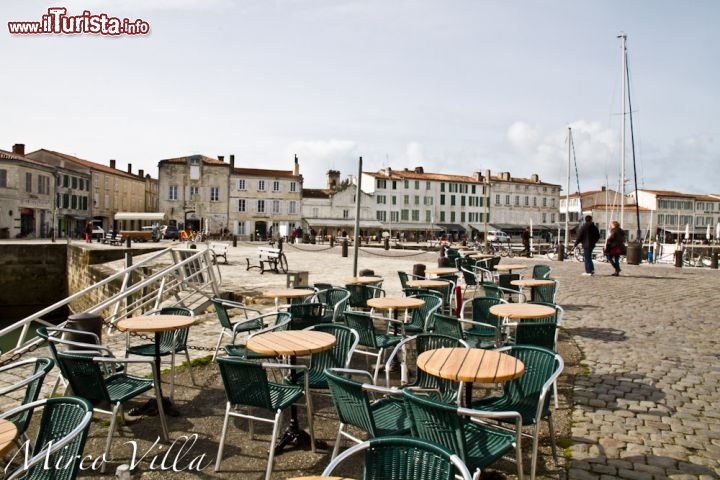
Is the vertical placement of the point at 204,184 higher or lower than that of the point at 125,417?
higher

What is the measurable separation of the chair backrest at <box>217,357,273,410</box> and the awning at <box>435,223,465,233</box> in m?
62.6

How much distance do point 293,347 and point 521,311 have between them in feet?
9.54

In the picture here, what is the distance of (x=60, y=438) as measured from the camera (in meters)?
2.81

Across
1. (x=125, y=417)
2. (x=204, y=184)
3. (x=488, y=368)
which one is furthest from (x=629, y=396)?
(x=204, y=184)

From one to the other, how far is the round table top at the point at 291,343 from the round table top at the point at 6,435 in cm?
182

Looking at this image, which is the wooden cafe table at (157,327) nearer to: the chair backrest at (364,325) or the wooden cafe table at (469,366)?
the chair backrest at (364,325)

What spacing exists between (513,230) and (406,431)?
6954 cm

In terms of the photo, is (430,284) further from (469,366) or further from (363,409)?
(363,409)

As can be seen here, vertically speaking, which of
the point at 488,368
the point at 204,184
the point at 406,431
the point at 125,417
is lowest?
the point at 125,417

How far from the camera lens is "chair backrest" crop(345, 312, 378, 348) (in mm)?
5492

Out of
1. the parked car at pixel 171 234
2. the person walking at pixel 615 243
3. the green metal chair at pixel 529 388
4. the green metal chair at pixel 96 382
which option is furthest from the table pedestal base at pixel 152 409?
the parked car at pixel 171 234

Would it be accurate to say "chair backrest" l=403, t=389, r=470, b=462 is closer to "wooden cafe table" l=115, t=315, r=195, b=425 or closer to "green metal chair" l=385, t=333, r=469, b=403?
"green metal chair" l=385, t=333, r=469, b=403

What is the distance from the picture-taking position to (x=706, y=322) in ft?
30.1

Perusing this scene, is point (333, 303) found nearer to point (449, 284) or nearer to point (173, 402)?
point (449, 284)
